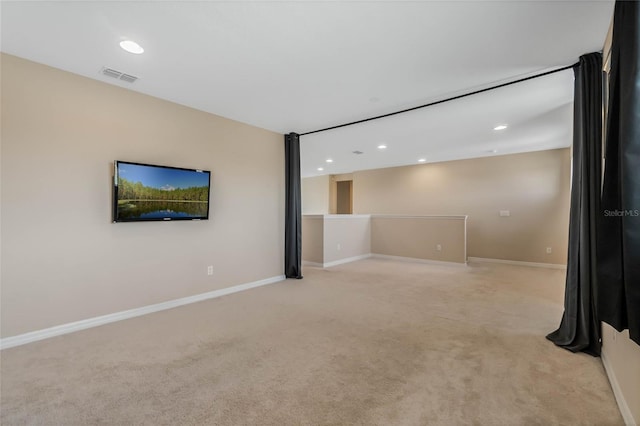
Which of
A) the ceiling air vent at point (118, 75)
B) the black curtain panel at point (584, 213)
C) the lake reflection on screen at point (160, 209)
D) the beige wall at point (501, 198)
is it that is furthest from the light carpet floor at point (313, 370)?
the beige wall at point (501, 198)

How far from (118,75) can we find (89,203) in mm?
1350

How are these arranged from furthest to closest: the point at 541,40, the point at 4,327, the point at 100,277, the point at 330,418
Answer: the point at 100,277, the point at 4,327, the point at 541,40, the point at 330,418

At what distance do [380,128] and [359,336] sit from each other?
3.38 metres

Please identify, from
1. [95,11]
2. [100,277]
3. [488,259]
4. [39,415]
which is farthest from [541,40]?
[488,259]

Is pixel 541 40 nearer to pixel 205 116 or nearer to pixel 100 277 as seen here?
pixel 205 116

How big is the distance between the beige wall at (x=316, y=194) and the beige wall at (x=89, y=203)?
667cm

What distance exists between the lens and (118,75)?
2896mm

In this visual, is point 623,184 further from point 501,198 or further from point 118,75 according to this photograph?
point 501,198

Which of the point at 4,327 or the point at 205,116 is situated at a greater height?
the point at 205,116

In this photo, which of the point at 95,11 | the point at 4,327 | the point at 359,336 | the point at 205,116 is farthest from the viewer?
the point at 205,116

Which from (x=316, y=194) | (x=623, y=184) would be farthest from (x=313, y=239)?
(x=623, y=184)

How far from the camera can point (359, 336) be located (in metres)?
2.73

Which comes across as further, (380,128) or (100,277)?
(380,128)

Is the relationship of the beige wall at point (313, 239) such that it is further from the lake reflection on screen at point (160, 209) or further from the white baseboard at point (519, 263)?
the white baseboard at point (519, 263)
